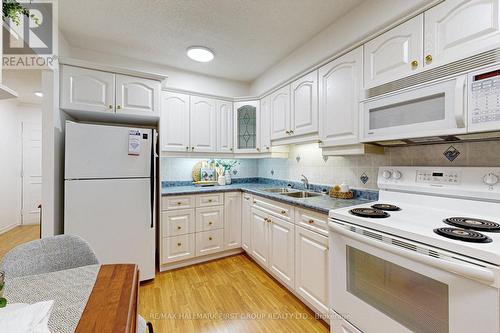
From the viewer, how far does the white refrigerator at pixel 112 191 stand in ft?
6.22

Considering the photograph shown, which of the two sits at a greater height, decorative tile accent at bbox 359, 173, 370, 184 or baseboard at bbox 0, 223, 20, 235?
decorative tile accent at bbox 359, 173, 370, 184

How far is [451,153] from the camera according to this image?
1419 mm

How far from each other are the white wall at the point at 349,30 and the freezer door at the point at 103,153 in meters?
1.79

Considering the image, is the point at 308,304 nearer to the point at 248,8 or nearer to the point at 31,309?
the point at 31,309

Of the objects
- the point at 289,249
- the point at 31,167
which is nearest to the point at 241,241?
the point at 289,249

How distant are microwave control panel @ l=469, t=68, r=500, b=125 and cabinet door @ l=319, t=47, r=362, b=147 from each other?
0.65 meters

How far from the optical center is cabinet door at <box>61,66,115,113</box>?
1987 millimetres

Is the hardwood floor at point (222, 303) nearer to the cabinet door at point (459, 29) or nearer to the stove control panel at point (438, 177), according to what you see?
the stove control panel at point (438, 177)

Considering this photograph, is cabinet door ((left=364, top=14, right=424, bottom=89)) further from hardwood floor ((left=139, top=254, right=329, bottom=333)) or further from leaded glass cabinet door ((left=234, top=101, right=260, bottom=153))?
hardwood floor ((left=139, top=254, right=329, bottom=333))

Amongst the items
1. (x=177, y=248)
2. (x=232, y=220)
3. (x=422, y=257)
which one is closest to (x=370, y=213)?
(x=422, y=257)

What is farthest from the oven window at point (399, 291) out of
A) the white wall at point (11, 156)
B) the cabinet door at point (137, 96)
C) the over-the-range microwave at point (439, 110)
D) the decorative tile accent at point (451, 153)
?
the white wall at point (11, 156)

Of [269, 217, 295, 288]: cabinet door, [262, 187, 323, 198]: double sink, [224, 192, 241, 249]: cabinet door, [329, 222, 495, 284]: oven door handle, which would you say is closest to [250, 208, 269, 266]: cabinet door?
[269, 217, 295, 288]: cabinet door

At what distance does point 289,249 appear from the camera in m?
1.94

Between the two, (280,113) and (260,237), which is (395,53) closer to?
(280,113)
